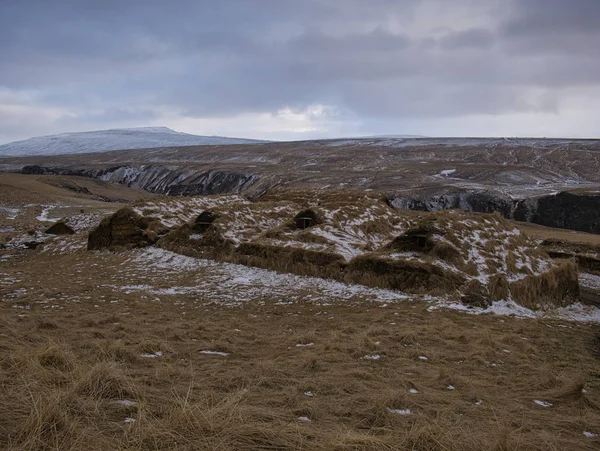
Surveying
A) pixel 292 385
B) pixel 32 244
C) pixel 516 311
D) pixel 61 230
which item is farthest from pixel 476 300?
pixel 61 230

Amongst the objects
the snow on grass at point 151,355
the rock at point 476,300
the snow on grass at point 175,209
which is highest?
the snow on grass at point 175,209

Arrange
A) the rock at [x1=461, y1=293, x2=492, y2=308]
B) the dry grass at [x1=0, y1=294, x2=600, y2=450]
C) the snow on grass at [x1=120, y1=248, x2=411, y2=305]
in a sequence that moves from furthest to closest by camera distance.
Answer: the snow on grass at [x1=120, y1=248, x2=411, y2=305] < the rock at [x1=461, y1=293, x2=492, y2=308] < the dry grass at [x1=0, y1=294, x2=600, y2=450]

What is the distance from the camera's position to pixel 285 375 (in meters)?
5.21

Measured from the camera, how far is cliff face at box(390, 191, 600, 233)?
121 ft

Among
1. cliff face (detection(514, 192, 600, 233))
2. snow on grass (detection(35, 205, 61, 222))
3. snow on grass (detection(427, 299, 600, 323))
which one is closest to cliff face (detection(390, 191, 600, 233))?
cliff face (detection(514, 192, 600, 233))

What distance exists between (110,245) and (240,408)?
16.2 metres

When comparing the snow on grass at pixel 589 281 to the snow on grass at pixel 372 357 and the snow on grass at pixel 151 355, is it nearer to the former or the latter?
the snow on grass at pixel 372 357

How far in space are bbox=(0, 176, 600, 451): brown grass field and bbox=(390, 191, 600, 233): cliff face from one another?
1287 inches

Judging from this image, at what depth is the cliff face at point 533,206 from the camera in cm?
3697

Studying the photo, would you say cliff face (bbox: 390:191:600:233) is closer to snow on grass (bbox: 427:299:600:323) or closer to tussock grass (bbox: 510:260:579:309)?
tussock grass (bbox: 510:260:579:309)

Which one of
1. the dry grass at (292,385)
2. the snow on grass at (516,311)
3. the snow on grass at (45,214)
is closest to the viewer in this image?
the dry grass at (292,385)

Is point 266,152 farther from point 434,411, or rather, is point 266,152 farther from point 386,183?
point 434,411

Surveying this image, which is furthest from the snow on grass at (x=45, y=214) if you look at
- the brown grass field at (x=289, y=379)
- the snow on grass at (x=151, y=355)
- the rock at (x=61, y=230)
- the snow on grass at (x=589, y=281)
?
the snow on grass at (x=589, y=281)

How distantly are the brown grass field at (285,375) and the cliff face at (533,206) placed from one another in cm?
3270
